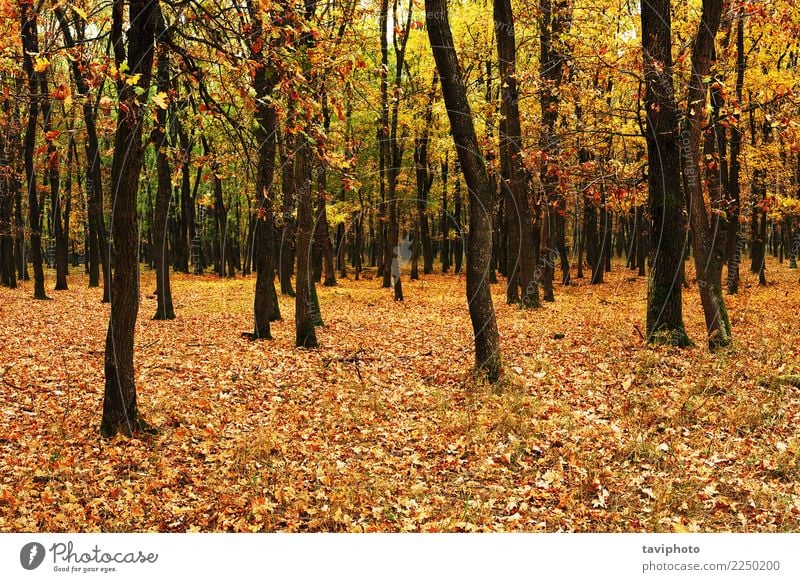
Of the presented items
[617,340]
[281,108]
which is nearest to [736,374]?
[617,340]

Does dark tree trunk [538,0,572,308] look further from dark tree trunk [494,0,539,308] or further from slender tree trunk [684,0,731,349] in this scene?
slender tree trunk [684,0,731,349]

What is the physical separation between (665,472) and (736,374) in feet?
13.3

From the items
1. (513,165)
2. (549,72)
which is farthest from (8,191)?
(549,72)

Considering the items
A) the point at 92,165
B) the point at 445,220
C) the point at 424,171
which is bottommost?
the point at 445,220

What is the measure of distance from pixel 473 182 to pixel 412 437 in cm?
479

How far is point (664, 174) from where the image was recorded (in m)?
12.3

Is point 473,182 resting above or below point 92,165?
below

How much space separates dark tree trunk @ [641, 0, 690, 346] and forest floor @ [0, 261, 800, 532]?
830 millimetres

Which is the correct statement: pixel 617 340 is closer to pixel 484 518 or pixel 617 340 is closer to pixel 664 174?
pixel 664 174

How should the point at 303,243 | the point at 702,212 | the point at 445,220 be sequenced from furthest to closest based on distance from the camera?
1. the point at 445,220
2. the point at 303,243
3. the point at 702,212

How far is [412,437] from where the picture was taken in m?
8.91

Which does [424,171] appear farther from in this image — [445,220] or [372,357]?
[372,357]

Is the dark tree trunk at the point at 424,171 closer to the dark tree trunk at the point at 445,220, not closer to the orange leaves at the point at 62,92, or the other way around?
the dark tree trunk at the point at 445,220

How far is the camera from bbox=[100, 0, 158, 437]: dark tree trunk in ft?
25.2
